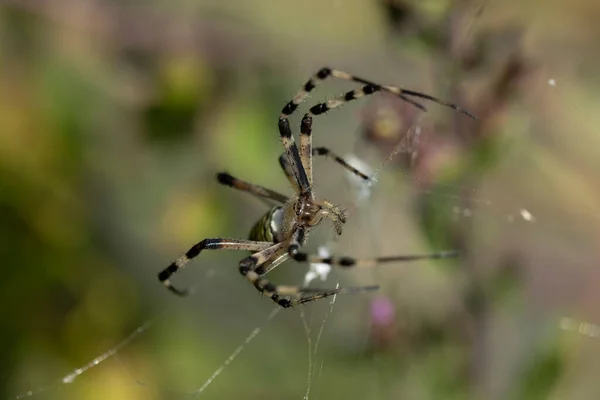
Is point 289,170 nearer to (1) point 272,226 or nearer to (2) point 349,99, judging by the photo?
(1) point 272,226

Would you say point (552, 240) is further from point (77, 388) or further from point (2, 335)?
point (2, 335)

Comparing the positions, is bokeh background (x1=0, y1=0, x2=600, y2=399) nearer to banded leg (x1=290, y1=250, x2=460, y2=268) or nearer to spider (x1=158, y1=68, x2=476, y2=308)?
spider (x1=158, y1=68, x2=476, y2=308)

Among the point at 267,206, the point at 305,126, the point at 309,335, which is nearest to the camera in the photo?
the point at 305,126

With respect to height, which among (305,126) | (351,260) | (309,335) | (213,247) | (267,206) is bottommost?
(309,335)

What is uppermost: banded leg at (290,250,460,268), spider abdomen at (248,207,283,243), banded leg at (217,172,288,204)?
banded leg at (290,250,460,268)

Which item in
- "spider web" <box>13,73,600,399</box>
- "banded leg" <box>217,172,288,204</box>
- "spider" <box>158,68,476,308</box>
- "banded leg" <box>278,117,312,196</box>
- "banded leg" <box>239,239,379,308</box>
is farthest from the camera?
"spider web" <box>13,73,600,399</box>

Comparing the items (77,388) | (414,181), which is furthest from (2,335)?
(414,181)

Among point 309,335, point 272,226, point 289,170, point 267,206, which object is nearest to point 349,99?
point 289,170

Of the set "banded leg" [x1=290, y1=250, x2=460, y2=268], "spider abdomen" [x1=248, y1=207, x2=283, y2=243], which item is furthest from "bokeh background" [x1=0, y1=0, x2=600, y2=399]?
"banded leg" [x1=290, y1=250, x2=460, y2=268]
